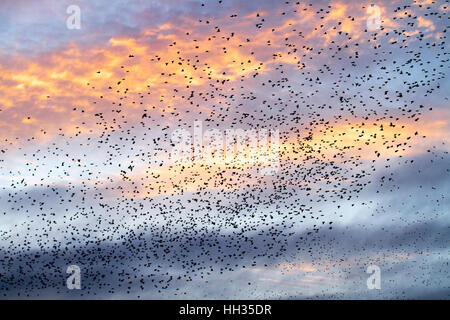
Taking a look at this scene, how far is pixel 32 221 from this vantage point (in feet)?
99.6
